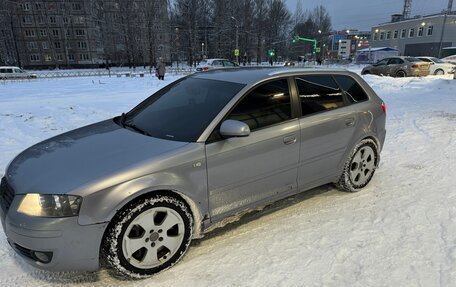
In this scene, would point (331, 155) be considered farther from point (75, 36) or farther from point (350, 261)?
point (75, 36)

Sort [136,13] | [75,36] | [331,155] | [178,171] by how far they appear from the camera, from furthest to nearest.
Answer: [75,36]
[136,13]
[331,155]
[178,171]

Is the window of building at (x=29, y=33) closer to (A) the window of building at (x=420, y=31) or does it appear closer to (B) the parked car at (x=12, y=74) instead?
(B) the parked car at (x=12, y=74)

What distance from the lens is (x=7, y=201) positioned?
2.80m

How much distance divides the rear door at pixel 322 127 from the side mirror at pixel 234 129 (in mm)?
885

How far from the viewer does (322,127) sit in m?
3.96

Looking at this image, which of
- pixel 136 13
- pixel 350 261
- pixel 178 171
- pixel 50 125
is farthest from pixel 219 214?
pixel 136 13

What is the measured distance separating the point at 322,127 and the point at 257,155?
→ 3.21 feet

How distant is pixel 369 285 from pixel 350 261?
319 mm

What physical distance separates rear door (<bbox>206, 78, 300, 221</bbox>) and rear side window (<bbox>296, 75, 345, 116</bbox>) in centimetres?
21

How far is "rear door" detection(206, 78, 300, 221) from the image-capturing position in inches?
127

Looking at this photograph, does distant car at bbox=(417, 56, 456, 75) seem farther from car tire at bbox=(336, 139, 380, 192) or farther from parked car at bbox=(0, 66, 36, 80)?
parked car at bbox=(0, 66, 36, 80)

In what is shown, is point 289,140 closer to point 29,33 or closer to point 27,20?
point 27,20

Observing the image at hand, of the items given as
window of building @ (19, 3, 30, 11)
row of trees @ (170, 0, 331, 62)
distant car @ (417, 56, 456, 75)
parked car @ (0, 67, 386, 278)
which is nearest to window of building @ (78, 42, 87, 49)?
window of building @ (19, 3, 30, 11)

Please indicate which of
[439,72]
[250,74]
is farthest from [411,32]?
[250,74]
